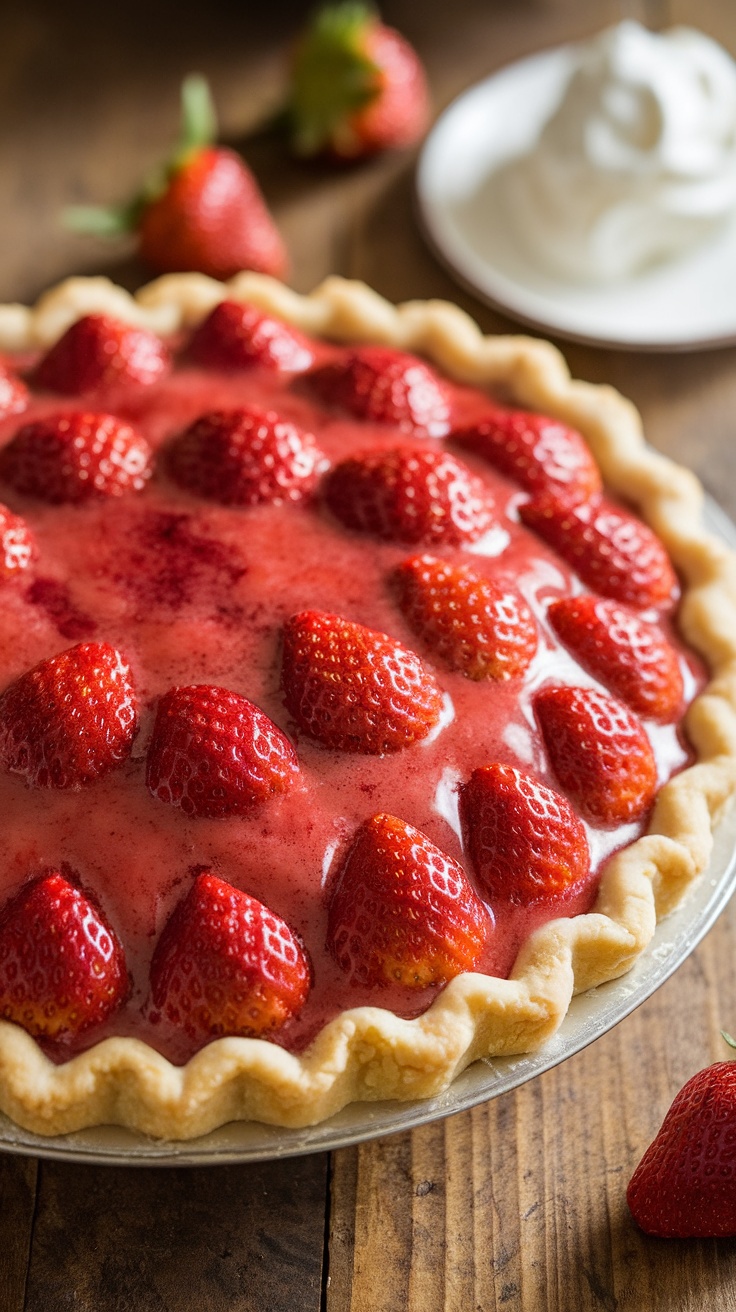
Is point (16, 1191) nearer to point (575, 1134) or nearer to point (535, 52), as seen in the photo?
point (575, 1134)

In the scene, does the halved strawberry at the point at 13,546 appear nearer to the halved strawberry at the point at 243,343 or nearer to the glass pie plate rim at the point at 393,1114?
the halved strawberry at the point at 243,343

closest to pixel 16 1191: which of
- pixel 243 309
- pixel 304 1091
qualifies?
pixel 304 1091

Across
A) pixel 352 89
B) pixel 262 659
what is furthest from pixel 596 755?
pixel 352 89

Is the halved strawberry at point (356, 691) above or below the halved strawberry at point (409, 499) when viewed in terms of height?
below

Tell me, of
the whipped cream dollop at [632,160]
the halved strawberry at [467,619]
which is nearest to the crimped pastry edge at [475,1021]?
the halved strawberry at [467,619]

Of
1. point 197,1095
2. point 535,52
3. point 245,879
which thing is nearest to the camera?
point 197,1095
